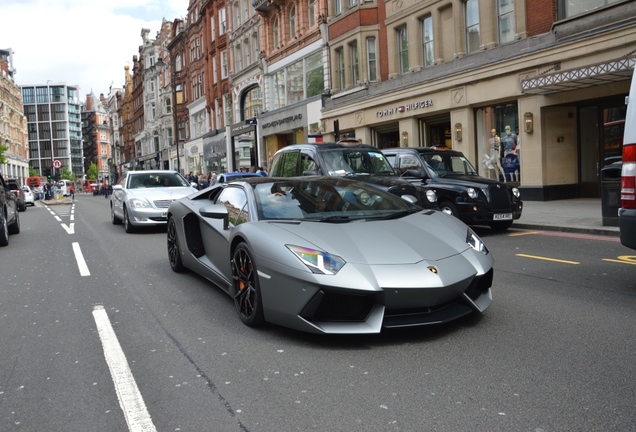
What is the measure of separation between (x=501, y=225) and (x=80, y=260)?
8.18 m

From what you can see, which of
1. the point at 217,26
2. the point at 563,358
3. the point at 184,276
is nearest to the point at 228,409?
the point at 563,358

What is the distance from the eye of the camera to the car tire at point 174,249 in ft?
25.5

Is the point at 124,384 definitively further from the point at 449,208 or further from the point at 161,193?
the point at 161,193

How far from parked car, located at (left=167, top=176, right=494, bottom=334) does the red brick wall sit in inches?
579

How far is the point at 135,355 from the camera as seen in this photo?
4434 millimetres

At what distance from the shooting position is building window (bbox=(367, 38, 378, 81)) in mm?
27406

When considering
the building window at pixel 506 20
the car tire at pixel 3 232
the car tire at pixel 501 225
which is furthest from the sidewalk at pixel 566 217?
the car tire at pixel 3 232

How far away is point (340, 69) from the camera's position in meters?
30.0

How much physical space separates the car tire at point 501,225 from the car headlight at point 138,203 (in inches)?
290

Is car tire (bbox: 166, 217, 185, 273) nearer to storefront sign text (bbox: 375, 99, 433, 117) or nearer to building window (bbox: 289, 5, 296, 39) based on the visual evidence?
storefront sign text (bbox: 375, 99, 433, 117)

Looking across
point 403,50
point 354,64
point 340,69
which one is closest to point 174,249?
point 403,50

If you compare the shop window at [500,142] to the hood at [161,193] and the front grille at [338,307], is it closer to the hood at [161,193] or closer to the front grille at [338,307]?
the hood at [161,193]

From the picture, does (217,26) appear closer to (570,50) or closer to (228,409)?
(570,50)

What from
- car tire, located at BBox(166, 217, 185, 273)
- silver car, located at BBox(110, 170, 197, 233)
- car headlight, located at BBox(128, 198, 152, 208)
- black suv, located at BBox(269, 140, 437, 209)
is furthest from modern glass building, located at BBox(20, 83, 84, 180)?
car tire, located at BBox(166, 217, 185, 273)
